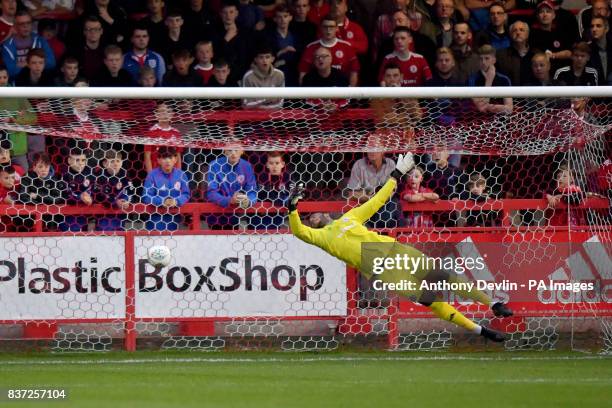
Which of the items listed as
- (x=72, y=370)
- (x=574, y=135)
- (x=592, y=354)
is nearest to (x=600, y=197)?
(x=574, y=135)

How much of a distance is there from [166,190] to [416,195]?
85.8 inches

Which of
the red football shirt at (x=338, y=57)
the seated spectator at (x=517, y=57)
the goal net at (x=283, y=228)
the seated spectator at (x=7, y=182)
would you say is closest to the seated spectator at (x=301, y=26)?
the red football shirt at (x=338, y=57)

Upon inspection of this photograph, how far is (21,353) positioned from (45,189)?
1397mm

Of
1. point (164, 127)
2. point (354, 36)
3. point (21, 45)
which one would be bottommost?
point (164, 127)

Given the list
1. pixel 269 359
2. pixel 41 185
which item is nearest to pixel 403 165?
pixel 269 359

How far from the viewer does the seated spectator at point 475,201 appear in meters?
10.9

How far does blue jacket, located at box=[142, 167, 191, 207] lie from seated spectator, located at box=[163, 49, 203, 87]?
165 cm

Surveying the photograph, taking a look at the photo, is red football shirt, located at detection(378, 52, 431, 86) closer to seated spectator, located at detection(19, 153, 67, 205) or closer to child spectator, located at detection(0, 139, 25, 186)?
seated spectator, located at detection(19, 153, 67, 205)

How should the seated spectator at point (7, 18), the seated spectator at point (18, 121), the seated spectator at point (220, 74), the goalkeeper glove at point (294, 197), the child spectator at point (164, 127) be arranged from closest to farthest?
the goalkeeper glove at point (294, 197) → the seated spectator at point (18, 121) → the child spectator at point (164, 127) → the seated spectator at point (220, 74) → the seated spectator at point (7, 18)

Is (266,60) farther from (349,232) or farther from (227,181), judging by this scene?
(349,232)

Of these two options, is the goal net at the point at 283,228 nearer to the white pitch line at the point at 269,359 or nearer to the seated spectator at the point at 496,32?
the white pitch line at the point at 269,359

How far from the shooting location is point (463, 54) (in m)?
12.7

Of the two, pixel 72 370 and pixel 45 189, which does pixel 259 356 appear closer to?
pixel 72 370

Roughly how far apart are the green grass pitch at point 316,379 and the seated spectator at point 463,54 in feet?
11.0
